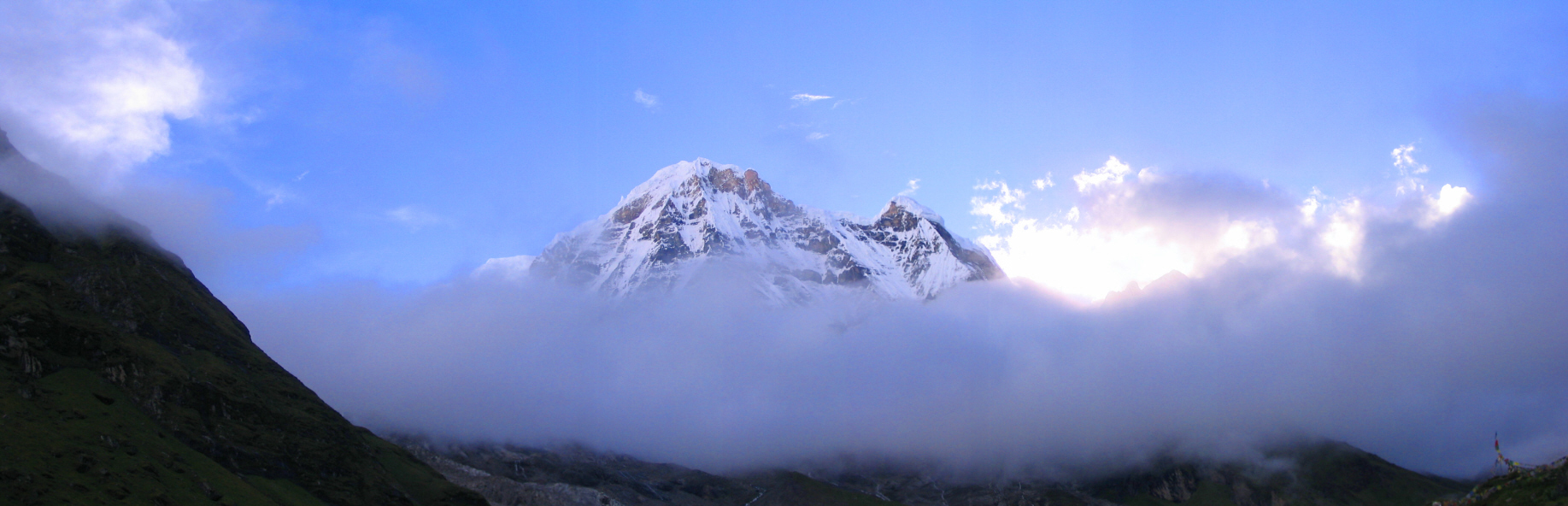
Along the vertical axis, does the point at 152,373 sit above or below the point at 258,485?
above

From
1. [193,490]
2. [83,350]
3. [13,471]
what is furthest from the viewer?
[83,350]

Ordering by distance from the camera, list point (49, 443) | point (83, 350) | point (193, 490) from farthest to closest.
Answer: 1. point (83, 350)
2. point (193, 490)
3. point (49, 443)

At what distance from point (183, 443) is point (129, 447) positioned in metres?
22.6

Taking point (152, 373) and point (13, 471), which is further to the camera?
point (152, 373)

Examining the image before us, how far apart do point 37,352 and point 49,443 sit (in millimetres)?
35845

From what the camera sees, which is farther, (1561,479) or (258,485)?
(258,485)

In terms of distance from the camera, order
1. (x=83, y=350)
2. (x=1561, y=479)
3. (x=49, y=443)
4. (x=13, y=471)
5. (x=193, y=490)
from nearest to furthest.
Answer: (x=1561, y=479)
(x=13, y=471)
(x=49, y=443)
(x=193, y=490)
(x=83, y=350)

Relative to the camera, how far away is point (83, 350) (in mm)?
192500

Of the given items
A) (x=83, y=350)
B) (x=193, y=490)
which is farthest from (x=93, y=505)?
(x=83, y=350)

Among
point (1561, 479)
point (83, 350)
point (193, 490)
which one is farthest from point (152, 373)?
point (1561, 479)

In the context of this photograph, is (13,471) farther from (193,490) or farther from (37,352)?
(37,352)

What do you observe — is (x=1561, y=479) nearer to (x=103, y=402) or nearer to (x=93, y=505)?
(x=93, y=505)

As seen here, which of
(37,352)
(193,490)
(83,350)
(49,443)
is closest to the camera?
(49,443)

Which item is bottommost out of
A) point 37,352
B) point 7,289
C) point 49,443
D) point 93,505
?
point 93,505
